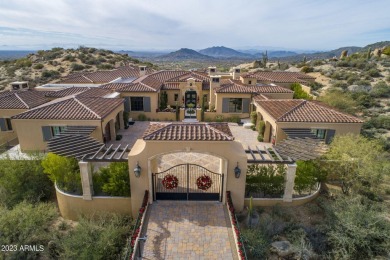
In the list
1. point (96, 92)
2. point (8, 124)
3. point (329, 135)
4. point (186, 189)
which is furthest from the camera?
point (96, 92)

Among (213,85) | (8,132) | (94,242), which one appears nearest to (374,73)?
(213,85)

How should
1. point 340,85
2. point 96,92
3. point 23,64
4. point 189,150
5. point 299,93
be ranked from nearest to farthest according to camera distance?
point 189,150
point 96,92
point 299,93
point 340,85
point 23,64

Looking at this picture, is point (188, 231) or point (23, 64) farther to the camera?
point (23, 64)

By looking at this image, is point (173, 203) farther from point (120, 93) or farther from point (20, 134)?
point (120, 93)

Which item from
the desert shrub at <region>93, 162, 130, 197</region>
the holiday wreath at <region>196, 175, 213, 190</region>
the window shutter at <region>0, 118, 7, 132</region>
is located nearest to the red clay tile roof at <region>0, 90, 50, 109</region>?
the window shutter at <region>0, 118, 7, 132</region>

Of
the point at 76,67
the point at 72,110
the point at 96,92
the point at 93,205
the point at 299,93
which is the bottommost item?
the point at 93,205

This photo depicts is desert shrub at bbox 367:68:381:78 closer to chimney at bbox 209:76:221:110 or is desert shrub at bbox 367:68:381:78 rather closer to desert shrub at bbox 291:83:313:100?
desert shrub at bbox 291:83:313:100

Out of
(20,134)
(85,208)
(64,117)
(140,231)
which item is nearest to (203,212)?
(140,231)

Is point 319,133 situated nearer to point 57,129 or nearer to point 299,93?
point 299,93
